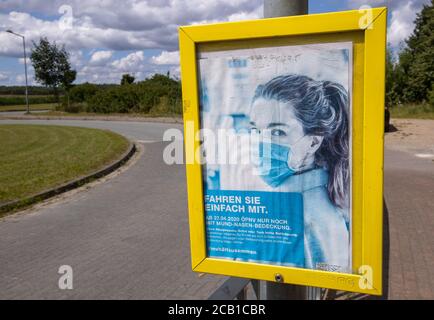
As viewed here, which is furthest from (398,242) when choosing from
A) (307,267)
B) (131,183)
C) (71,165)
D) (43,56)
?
(43,56)

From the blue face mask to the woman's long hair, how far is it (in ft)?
0.38

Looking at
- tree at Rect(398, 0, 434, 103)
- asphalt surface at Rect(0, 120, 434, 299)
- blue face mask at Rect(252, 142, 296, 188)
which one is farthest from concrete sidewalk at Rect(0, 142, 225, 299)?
tree at Rect(398, 0, 434, 103)

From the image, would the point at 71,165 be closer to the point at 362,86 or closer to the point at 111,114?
the point at 362,86

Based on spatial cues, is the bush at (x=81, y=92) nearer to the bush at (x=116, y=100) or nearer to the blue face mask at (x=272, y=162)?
the bush at (x=116, y=100)

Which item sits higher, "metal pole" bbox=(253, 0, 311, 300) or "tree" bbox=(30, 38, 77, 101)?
"tree" bbox=(30, 38, 77, 101)

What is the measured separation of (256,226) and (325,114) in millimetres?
539

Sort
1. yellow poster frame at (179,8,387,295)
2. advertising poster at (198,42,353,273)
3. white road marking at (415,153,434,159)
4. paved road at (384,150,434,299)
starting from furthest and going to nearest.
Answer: white road marking at (415,153,434,159) < paved road at (384,150,434,299) < advertising poster at (198,42,353,273) < yellow poster frame at (179,8,387,295)

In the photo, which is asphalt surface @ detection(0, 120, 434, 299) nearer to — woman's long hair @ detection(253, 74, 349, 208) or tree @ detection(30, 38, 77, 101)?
woman's long hair @ detection(253, 74, 349, 208)

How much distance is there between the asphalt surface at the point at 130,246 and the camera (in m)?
4.23

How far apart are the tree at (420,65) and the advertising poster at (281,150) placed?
4268cm

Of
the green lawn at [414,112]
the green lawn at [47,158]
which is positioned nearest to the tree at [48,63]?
the green lawn at [47,158]

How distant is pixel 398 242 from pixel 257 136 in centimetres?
448

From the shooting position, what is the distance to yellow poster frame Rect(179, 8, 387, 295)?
154 cm
